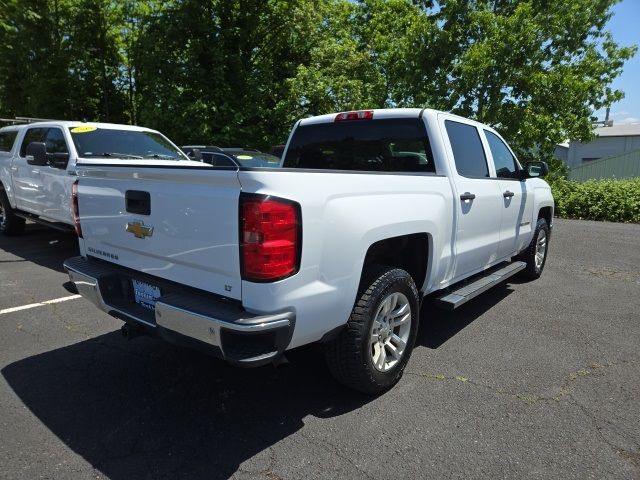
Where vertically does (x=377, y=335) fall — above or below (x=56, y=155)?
below

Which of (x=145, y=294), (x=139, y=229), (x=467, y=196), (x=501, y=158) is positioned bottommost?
(x=145, y=294)

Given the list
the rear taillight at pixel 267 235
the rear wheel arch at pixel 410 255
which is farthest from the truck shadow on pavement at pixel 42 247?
the rear taillight at pixel 267 235

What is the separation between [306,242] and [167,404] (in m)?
1.53

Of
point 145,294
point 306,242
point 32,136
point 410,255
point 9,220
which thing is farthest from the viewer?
point 9,220

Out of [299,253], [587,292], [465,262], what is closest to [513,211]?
[465,262]

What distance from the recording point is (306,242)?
246 centimetres

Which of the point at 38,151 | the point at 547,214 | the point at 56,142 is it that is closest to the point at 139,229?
the point at 38,151

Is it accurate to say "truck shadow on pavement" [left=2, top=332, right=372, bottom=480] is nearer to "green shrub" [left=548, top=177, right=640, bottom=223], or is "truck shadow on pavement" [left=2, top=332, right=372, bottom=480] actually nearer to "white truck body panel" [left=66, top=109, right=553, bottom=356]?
"white truck body panel" [left=66, top=109, right=553, bottom=356]

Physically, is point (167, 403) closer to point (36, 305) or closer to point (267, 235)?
point (267, 235)

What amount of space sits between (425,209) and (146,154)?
202 inches

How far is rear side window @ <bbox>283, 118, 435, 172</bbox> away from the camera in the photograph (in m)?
3.99

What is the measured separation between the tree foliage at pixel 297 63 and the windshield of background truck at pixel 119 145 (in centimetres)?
835

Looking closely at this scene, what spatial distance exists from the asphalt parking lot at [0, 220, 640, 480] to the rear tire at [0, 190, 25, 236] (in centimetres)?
469

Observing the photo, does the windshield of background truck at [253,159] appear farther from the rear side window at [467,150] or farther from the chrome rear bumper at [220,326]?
the chrome rear bumper at [220,326]
